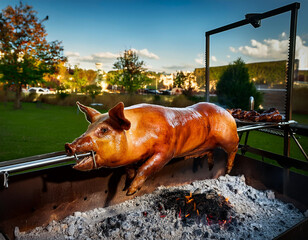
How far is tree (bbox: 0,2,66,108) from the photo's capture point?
15.7 meters

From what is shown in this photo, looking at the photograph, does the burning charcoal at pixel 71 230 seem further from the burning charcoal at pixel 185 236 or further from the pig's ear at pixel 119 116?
the pig's ear at pixel 119 116

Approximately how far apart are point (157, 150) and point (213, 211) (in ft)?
4.17

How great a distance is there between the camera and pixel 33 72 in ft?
52.3

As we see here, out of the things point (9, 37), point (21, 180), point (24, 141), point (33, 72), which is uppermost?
point (9, 37)

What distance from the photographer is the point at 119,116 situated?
1.54 metres

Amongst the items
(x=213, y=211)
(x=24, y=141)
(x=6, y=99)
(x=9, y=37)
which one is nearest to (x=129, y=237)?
(x=213, y=211)

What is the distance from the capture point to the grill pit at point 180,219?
2305 millimetres

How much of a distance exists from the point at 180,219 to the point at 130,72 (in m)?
19.7

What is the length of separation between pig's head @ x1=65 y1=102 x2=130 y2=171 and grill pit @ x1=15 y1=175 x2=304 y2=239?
111 cm

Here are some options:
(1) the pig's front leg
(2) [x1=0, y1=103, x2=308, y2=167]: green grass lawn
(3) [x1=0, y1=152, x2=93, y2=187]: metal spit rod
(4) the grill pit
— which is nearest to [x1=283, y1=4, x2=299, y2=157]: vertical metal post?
(4) the grill pit

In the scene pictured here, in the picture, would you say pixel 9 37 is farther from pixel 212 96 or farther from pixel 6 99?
pixel 212 96

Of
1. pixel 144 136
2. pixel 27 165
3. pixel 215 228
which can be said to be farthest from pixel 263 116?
pixel 27 165

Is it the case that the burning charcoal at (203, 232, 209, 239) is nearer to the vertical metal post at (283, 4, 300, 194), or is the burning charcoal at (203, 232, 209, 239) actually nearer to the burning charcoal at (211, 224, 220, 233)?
the burning charcoal at (211, 224, 220, 233)

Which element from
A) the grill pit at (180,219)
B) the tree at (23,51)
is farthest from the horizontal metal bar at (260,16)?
the tree at (23,51)
